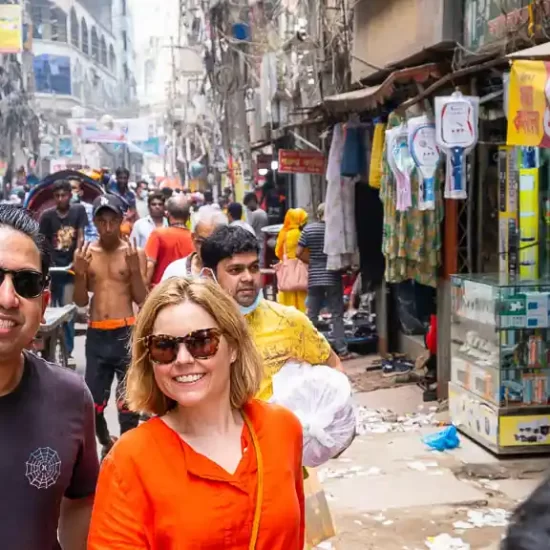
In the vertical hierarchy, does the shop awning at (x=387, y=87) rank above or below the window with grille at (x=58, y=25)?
below

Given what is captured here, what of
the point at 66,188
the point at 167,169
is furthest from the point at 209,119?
the point at 167,169

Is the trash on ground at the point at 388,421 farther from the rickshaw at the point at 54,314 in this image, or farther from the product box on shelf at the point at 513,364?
the rickshaw at the point at 54,314

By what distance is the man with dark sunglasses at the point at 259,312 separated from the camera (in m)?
3.86

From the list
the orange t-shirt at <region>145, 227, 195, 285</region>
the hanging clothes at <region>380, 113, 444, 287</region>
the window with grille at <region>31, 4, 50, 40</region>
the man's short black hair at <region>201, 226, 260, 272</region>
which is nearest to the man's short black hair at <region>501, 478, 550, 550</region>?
the man's short black hair at <region>201, 226, 260, 272</region>

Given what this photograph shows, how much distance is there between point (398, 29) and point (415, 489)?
5.89 meters

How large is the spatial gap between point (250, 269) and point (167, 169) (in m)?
89.1

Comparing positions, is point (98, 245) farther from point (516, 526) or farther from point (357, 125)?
point (516, 526)

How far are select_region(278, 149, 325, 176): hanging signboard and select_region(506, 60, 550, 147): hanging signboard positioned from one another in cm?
829

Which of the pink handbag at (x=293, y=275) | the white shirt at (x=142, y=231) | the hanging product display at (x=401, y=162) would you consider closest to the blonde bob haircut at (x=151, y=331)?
the hanging product display at (x=401, y=162)

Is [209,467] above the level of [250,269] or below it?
below

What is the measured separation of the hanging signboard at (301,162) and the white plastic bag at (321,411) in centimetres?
1077

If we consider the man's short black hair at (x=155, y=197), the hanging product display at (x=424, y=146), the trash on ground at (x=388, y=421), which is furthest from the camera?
the man's short black hair at (x=155, y=197)

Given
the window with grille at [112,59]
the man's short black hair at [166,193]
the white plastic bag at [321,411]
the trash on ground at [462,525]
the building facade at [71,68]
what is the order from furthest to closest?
the window with grille at [112,59] < the building facade at [71,68] < the man's short black hair at [166,193] < the trash on ground at [462,525] < the white plastic bag at [321,411]

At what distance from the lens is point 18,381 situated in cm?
225
